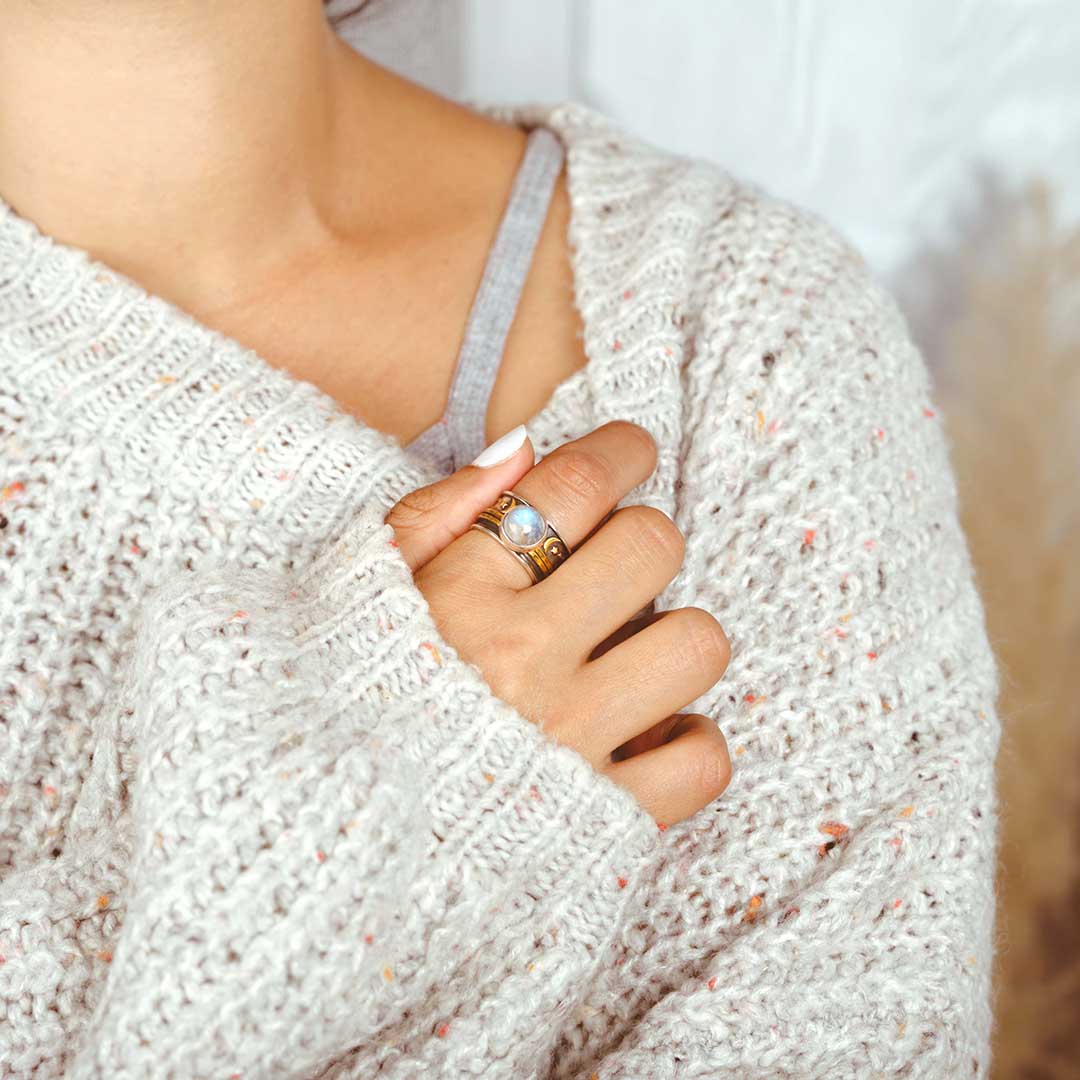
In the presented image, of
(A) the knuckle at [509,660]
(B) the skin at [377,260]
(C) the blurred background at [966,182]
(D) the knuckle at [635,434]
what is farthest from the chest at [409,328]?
(C) the blurred background at [966,182]

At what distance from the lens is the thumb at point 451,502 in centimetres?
75

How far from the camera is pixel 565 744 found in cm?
72

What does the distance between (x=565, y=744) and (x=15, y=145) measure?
638 millimetres

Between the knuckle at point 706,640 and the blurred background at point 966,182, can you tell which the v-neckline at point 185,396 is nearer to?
the knuckle at point 706,640

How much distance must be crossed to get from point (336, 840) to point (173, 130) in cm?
58

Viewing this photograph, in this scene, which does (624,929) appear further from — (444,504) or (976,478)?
(976,478)

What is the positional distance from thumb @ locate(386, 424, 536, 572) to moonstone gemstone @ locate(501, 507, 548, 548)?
25mm

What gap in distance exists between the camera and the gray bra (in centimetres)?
90

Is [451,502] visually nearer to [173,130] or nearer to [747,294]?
[747,294]

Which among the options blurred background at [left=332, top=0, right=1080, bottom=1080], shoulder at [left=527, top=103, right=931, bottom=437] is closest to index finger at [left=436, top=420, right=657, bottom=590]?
shoulder at [left=527, top=103, right=931, bottom=437]

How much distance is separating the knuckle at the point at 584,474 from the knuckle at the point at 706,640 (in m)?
0.09

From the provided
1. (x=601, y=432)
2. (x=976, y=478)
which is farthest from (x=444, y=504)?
(x=976, y=478)

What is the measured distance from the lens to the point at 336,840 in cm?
63

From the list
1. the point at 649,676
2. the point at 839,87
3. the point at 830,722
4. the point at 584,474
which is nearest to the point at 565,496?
the point at 584,474
